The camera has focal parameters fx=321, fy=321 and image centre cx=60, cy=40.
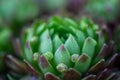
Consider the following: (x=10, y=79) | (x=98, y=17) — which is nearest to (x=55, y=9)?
(x=98, y=17)

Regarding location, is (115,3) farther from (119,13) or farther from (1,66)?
(1,66)

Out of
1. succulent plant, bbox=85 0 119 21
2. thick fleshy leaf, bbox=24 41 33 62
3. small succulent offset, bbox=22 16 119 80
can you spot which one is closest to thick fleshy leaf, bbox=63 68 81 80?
small succulent offset, bbox=22 16 119 80

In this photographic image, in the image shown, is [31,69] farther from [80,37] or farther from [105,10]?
[105,10]

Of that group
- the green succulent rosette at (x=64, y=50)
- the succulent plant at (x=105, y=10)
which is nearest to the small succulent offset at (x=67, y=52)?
the green succulent rosette at (x=64, y=50)

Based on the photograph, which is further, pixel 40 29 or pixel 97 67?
pixel 40 29

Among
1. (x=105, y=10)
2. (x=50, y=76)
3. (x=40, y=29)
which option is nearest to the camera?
(x=50, y=76)

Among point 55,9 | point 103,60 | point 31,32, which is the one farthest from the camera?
point 55,9

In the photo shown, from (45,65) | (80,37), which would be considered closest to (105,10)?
(80,37)
